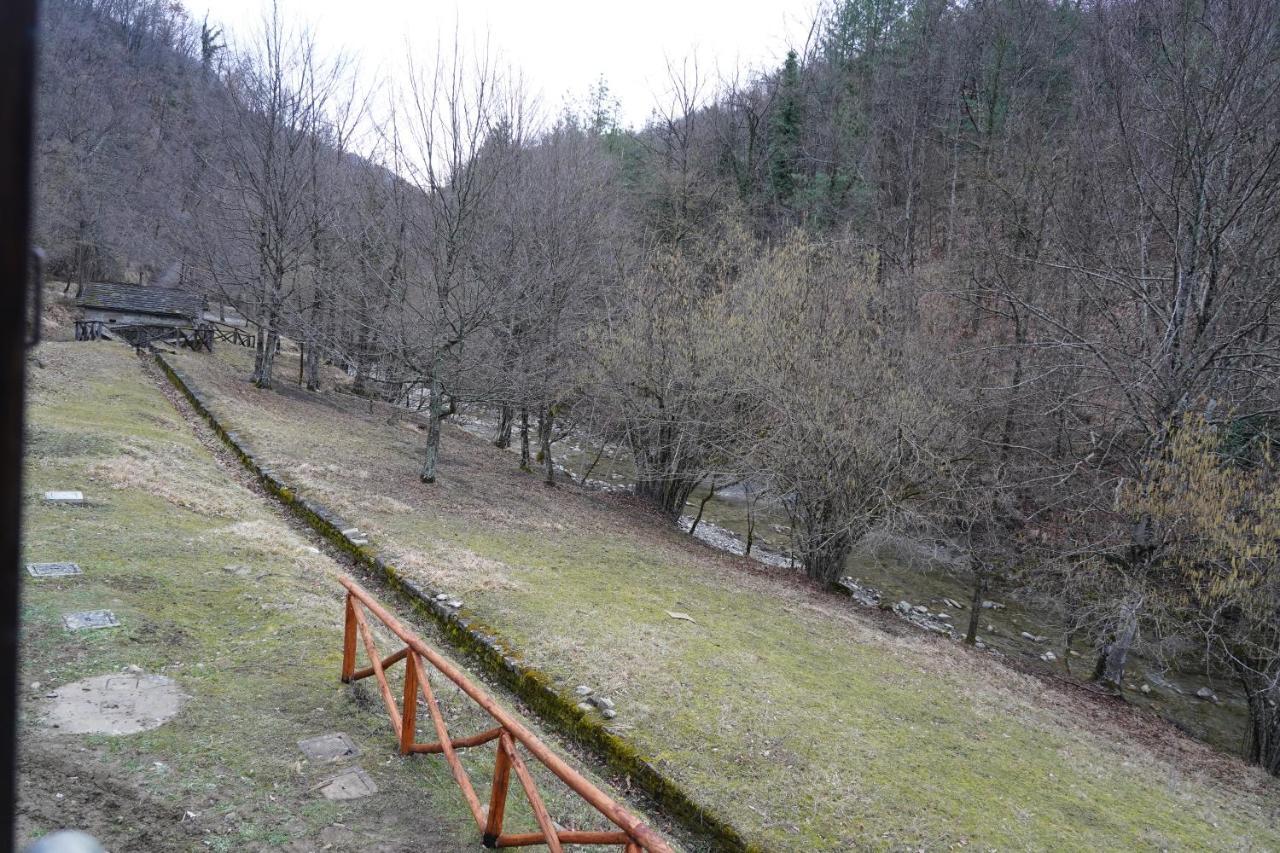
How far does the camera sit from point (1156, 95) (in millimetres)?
13469

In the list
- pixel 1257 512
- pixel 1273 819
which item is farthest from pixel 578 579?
pixel 1257 512

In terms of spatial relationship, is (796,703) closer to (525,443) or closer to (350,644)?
A: (350,644)

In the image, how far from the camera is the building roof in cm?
3095

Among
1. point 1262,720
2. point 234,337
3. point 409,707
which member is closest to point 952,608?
point 1262,720

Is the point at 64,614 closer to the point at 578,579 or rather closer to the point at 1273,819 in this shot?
the point at 578,579

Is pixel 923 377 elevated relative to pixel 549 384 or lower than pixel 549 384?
elevated

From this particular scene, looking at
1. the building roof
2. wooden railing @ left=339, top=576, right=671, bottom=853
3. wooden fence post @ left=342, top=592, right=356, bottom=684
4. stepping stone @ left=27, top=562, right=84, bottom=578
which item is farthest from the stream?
the building roof

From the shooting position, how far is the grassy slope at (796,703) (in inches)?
244

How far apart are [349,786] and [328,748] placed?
512mm

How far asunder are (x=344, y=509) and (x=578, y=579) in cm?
419

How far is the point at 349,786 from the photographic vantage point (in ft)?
15.7

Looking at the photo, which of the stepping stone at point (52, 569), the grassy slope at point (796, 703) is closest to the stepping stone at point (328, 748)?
the grassy slope at point (796, 703)

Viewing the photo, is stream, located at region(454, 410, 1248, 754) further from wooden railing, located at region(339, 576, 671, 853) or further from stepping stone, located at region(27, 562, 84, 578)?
stepping stone, located at region(27, 562, 84, 578)

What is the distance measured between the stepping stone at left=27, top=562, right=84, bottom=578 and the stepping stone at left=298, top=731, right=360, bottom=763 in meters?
3.59
